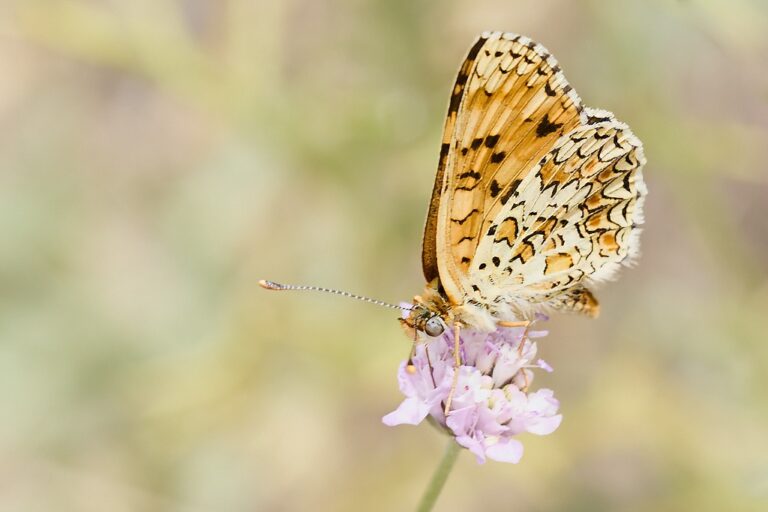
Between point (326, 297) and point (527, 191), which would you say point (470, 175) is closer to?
point (527, 191)

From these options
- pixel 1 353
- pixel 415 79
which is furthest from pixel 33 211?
pixel 415 79

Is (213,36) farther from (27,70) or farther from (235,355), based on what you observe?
(235,355)

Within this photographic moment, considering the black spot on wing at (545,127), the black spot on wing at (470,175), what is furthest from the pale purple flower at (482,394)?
the black spot on wing at (545,127)

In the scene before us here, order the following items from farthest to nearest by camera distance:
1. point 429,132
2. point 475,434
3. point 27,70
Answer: point 27,70, point 429,132, point 475,434

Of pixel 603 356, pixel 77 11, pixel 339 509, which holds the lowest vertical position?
pixel 339 509

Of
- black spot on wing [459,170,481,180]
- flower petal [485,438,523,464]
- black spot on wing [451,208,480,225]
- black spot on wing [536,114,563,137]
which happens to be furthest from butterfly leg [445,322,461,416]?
black spot on wing [536,114,563,137]

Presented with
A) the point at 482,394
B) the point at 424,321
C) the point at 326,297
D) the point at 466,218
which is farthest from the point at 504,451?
the point at 326,297

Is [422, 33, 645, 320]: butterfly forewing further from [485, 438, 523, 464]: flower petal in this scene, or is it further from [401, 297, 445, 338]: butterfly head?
[485, 438, 523, 464]: flower petal
